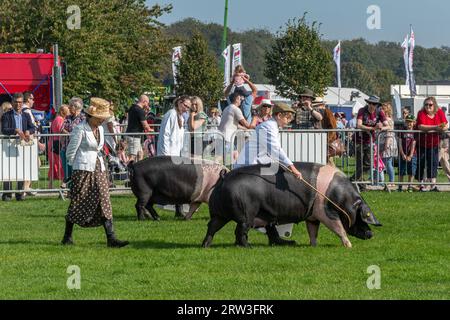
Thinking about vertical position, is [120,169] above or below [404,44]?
below

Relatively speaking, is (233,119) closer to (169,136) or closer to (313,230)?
(169,136)

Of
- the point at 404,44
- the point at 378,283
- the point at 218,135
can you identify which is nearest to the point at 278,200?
the point at 378,283

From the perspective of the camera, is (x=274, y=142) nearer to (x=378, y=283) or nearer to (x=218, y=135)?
(x=378, y=283)

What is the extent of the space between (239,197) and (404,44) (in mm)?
55375

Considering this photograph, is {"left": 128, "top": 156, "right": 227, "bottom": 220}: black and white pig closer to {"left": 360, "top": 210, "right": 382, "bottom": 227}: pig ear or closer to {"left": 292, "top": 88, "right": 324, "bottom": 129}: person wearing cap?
{"left": 360, "top": 210, "right": 382, "bottom": 227}: pig ear

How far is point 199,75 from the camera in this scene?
68.2m

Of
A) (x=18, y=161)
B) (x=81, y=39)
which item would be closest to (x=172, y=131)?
(x=18, y=161)

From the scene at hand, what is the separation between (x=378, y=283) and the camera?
11242 millimetres

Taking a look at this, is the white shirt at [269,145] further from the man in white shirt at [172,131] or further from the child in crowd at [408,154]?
the child in crowd at [408,154]

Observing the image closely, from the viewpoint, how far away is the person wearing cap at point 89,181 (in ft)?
46.9

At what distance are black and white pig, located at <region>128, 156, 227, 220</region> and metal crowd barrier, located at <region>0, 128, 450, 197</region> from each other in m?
2.53

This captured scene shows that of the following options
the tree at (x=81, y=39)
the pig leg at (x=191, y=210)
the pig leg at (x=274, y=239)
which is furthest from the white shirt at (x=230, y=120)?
the tree at (x=81, y=39)

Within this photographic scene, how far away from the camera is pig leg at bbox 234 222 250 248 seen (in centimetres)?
1403
